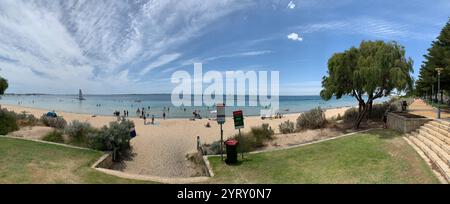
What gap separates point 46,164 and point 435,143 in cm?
1292

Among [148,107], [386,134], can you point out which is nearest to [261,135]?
[386,134]

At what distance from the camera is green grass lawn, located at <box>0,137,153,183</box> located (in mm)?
6941

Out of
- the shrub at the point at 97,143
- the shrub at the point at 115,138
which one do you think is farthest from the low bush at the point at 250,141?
the shrub at the point at 97,143

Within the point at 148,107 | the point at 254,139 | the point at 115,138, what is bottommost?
the point at 148,107

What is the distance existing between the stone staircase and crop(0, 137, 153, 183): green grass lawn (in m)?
8.48

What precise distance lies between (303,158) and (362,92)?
27.0 feet

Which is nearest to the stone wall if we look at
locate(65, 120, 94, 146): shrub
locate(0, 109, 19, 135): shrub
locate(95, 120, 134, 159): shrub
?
locate(95, 120, 134, 159): shrub

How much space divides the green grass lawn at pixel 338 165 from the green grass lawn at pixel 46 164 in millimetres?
3787

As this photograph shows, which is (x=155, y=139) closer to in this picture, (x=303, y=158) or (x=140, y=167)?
(x=140, y=167)

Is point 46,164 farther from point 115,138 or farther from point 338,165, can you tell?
point 338,165

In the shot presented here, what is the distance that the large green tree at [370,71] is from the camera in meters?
14.1

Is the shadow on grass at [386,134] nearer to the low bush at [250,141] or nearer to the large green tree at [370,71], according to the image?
the large green tree at [370,71]

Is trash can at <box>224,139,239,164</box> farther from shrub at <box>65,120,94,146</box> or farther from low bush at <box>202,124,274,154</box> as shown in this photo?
shrub at <box>65,120,94,146</box>

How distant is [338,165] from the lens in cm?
843
